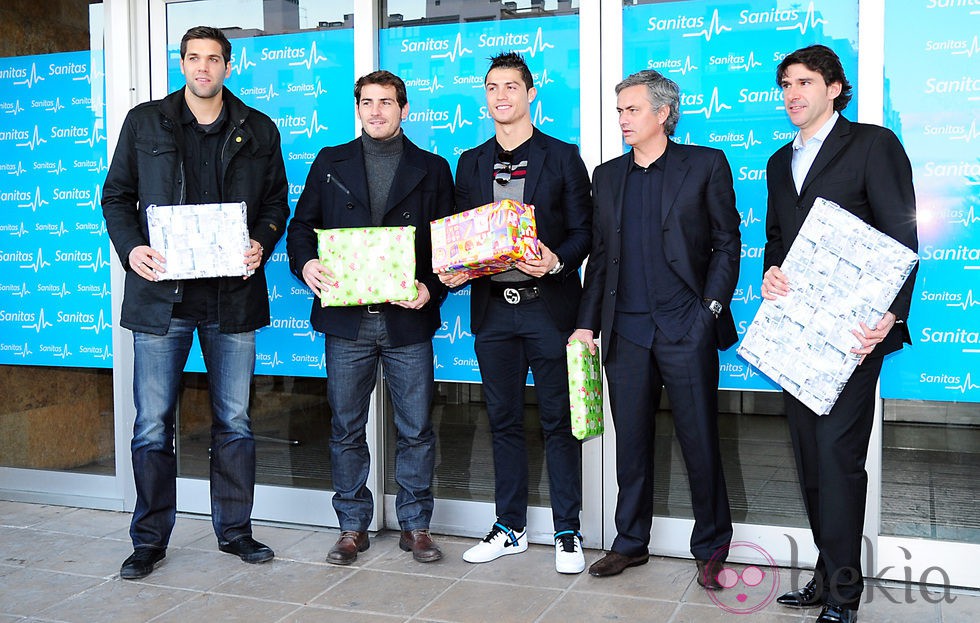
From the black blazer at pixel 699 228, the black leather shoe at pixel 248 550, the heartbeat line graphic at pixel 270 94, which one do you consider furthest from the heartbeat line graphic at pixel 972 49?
the black leather shoe at pixel 248 550

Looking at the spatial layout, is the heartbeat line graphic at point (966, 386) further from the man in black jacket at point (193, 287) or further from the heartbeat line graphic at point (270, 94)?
the heartbeat line graphic at point (270, 94)

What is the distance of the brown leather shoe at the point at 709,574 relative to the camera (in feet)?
11.5

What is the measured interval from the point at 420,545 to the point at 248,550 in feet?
2.41

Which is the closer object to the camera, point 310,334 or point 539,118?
point 539,118

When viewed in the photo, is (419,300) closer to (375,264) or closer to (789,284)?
(375,264)

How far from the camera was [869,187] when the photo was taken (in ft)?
10.1

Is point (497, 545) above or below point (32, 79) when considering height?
below

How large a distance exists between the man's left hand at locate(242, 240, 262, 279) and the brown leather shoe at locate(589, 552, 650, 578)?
71.6 inches

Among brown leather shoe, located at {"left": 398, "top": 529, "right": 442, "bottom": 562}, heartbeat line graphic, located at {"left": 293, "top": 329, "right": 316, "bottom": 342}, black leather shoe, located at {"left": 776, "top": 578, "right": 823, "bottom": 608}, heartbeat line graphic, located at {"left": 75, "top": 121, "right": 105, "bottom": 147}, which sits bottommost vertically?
black leather shoe, located at {"left": 776, "top": 578, "right": 823, "bottom": 608}

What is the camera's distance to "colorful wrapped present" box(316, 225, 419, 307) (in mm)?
3691

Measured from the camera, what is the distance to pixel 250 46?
14.9 ft

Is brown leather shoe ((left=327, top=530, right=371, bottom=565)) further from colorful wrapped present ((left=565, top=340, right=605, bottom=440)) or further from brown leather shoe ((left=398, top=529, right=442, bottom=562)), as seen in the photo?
colorful wrapped present ((left=565, top=340, right=605, bottom=440))

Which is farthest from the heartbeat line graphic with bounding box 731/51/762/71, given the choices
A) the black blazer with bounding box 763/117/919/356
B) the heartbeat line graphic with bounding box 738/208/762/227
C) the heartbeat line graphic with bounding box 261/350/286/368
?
the heartbeat line graphic with bounding box 261/350/286/368

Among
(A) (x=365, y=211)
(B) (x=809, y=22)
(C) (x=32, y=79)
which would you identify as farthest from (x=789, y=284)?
(C) (x=32, y=79)
